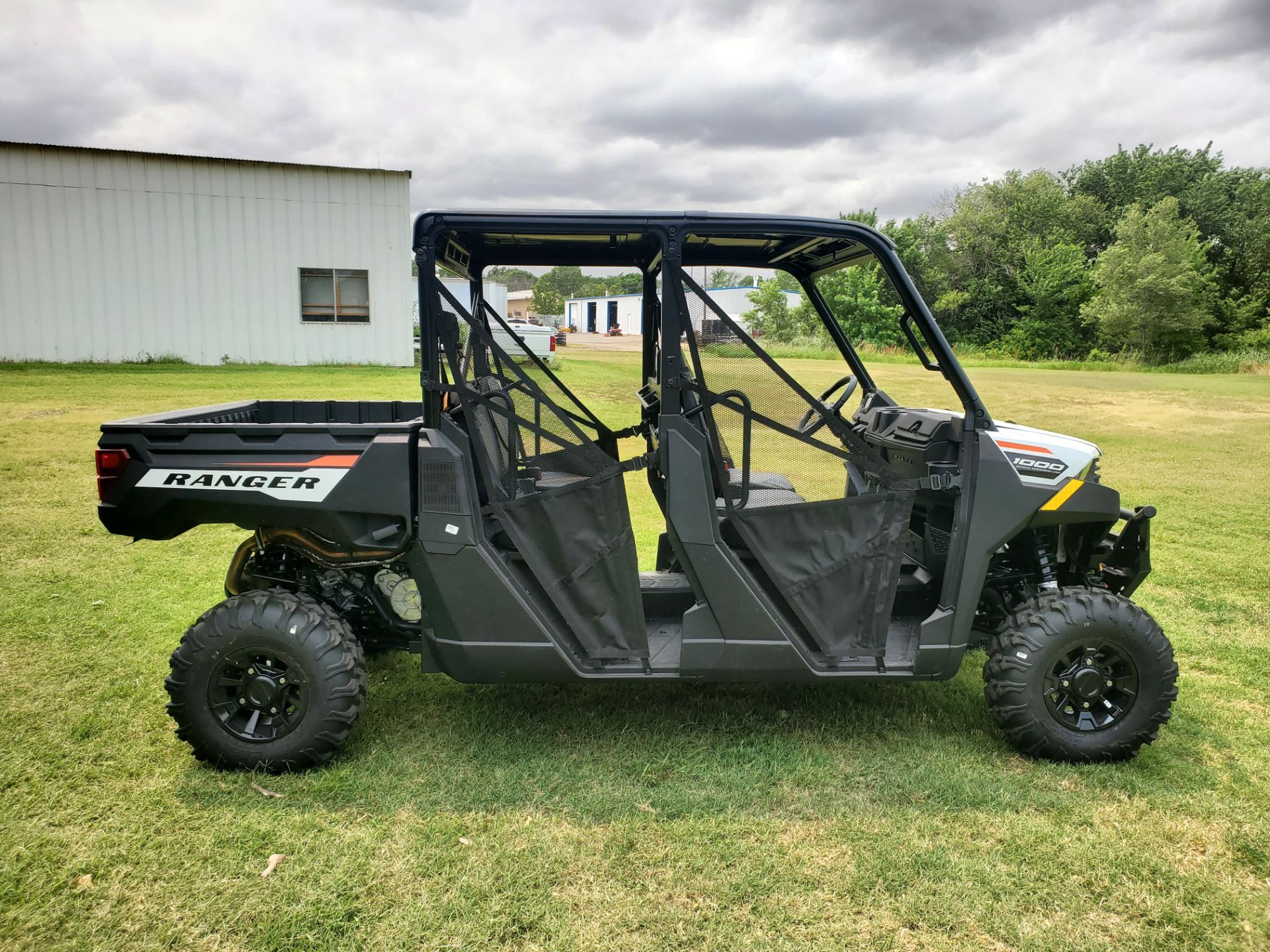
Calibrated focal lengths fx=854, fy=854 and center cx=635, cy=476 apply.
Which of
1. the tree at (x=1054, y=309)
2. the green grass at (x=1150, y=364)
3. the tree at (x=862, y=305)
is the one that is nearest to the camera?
the tree at (x=862, y=305)

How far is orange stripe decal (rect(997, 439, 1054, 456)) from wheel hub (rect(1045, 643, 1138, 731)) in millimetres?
797

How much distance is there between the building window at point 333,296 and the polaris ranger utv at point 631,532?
52.6 ft

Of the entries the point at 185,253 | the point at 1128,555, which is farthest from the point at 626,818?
the point at 185,253

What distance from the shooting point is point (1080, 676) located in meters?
3.44

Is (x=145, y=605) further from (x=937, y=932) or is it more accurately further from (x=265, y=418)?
(x=937, y=932)

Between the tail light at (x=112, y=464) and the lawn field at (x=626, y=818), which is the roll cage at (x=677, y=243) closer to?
the lawn field at (x=626, y=818)

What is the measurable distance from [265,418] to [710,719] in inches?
116

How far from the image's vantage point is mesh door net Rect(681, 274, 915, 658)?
3322 millimetres

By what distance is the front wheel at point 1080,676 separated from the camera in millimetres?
3418

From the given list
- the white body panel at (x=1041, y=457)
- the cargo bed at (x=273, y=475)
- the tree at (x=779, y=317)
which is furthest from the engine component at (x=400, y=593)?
the white body panel at (x=1041, y=457)

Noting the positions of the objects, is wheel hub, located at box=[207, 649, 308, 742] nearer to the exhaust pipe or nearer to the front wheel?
the exhaust pipe

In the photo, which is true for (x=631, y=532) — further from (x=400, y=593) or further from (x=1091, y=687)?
(x=1091, y=687)

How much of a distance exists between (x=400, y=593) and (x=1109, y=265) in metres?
44.1

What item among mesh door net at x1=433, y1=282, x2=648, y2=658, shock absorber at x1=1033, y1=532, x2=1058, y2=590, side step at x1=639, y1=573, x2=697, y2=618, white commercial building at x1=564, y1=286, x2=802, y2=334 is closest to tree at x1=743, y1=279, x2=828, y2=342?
white commercial building at x1=564, y1=286, x2=802, y2=334
